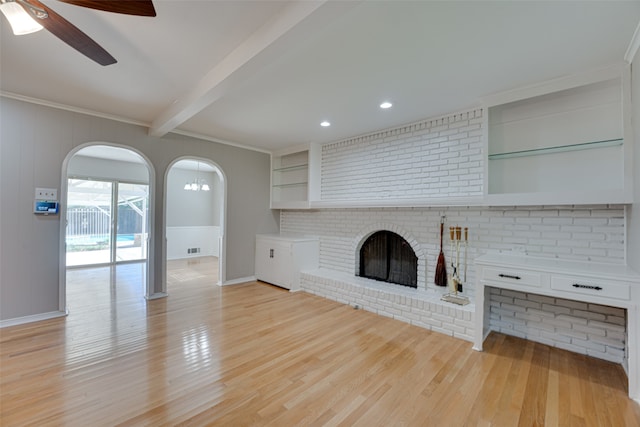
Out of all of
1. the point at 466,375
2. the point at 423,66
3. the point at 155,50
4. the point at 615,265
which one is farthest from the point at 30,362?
the point at 615,265

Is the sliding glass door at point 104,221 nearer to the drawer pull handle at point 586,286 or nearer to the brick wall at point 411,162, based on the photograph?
the brick wall at point 411,162

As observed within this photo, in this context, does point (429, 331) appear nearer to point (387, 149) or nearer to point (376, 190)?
point (376, 190)

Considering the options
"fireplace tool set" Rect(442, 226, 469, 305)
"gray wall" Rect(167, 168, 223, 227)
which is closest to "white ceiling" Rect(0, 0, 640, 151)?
"fireplace tool set" Rect(442, 226, 469, 305)

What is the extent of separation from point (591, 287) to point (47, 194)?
568 cm

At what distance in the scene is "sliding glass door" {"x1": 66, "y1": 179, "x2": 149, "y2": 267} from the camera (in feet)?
20.5

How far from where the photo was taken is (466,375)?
224 cm

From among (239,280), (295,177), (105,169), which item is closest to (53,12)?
(295,177)

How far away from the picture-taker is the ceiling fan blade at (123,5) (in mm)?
1368

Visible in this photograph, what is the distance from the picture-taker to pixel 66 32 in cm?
160

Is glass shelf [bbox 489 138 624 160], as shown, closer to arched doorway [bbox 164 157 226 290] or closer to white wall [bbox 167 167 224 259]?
arched doorway [bbox 164 157 226 290]

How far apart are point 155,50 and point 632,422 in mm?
4334

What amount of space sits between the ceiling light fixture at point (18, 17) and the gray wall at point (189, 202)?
21.3 ft

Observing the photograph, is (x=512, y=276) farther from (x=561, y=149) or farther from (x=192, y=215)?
(x=192, y=215)

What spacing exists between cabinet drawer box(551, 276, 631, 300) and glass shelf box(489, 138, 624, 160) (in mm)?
1300
